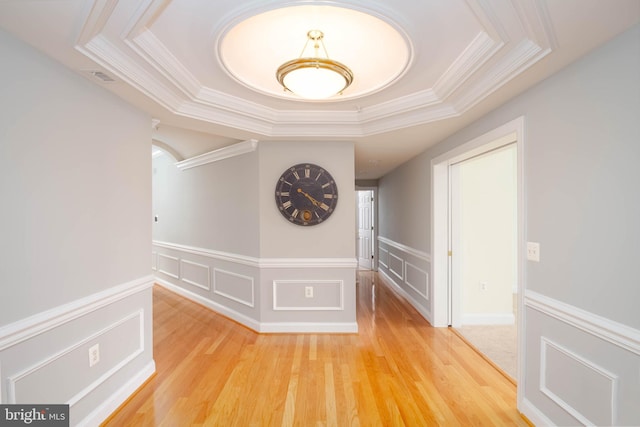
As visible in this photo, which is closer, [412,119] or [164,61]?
[164,61]

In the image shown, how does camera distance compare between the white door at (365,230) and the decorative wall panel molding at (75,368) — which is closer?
the decorative wall panel molding at (75,368)

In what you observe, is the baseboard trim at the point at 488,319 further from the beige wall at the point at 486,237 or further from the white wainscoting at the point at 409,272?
the white wainscoting at the point at 409,272

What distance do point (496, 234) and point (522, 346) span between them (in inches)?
77.3

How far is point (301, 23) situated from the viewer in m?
1.66

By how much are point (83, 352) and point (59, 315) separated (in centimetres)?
35

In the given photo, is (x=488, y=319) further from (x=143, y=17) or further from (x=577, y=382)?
(x=143, y=17)

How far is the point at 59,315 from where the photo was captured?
5.52 feet

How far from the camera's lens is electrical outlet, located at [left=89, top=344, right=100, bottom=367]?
6.32ft

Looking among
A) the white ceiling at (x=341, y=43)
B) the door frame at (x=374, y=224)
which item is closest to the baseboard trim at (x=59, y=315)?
the white ceiling at (x=341, y=43)

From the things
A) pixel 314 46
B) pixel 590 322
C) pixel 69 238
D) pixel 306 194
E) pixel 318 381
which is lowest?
pixel 318 381

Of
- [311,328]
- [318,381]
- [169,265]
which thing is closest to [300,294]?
[311,328]

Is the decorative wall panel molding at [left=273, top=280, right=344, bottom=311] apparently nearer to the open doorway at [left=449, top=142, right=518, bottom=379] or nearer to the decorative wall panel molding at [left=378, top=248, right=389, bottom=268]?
the open doorway at [left=449, top=142, right=518, bottom=379]

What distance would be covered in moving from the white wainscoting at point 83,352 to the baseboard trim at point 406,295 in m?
3.15

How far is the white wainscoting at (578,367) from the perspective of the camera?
1418 millimetres
